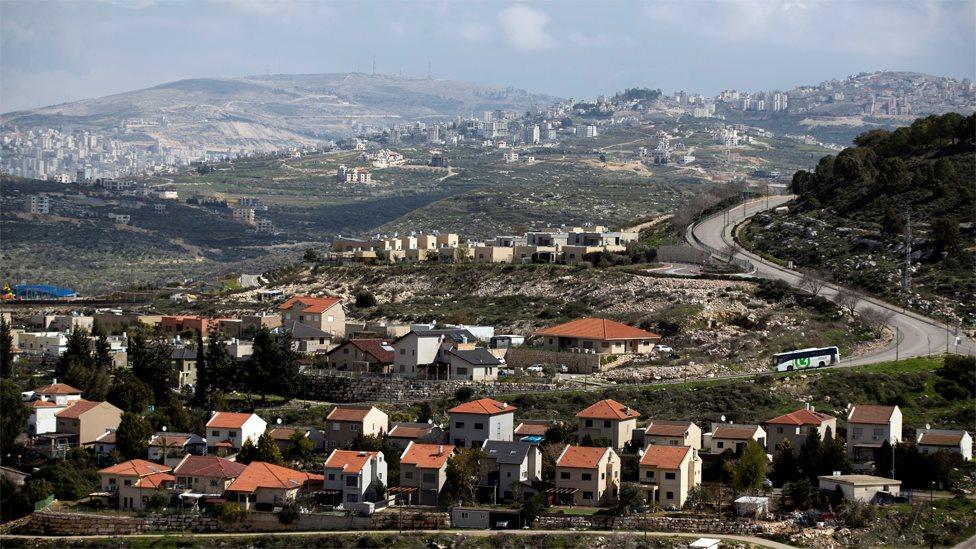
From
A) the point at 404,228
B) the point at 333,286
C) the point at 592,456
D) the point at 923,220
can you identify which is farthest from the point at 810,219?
the point at 404,228

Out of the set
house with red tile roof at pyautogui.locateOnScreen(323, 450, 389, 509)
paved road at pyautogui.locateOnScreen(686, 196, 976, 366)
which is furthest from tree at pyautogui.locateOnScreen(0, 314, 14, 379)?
paved road at pyautogui.locateOnScreen(686, 196, 976, 366)

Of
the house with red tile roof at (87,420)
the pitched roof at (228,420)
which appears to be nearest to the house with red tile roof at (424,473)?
the pitched roof at (228,420)

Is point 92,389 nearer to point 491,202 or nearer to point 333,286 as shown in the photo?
point 333,286

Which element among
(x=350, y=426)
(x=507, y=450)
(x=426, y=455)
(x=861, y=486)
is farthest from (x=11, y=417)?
(x=861, y=486)

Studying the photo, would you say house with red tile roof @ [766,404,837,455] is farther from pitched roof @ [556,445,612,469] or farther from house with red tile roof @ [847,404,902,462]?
pitched roof @ [556,445,612,469]

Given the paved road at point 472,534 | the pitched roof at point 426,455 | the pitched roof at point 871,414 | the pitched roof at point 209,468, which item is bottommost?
the paved road at point 472,534

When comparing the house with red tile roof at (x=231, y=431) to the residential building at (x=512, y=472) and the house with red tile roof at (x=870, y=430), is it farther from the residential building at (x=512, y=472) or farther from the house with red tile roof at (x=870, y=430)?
the house with red tile roof at (x=870, y=430)

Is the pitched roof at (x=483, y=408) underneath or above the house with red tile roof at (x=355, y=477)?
above
